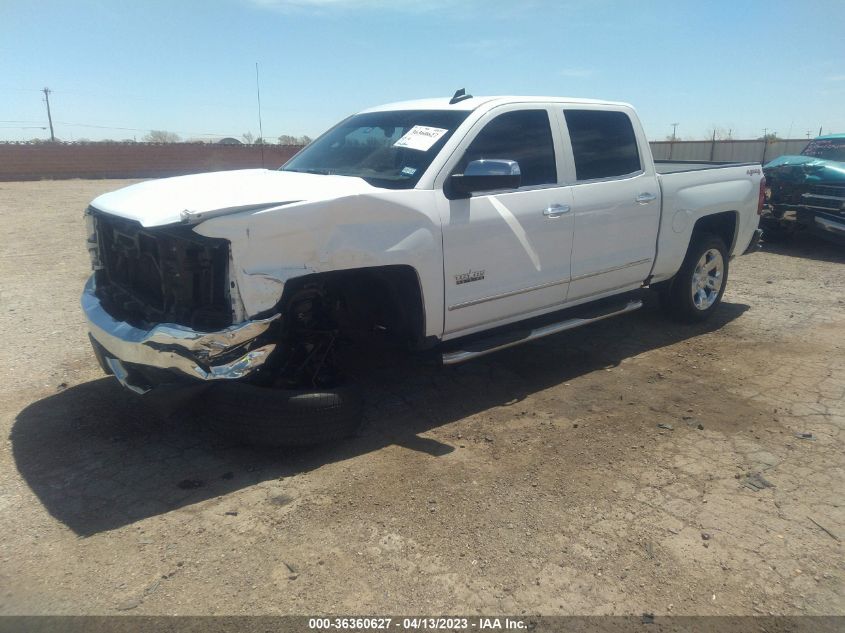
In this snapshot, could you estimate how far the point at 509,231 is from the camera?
14.0 ft

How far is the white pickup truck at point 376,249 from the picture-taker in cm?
326

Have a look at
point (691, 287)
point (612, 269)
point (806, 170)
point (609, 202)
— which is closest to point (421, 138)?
point (609, 202)

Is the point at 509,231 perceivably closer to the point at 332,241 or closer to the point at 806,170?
the point at 332,241

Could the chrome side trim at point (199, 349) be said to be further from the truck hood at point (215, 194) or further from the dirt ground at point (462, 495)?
the dirt ground at point (462, 495)

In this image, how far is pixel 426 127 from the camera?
4.38 metres

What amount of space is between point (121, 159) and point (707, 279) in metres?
35.9

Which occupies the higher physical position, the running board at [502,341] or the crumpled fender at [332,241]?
the crumpled fender at [332,241]

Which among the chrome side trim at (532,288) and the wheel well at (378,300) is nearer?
the wheel well at (378,300)

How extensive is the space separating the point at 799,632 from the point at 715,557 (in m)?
0.46

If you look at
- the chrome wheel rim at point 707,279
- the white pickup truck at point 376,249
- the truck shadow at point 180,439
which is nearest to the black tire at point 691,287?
the chrome wheel rim at point 707,279

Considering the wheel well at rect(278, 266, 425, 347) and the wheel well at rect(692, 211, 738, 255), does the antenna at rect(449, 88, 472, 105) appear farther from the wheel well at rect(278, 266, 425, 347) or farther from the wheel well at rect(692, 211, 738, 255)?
the wheel well at rect(692, 211, 738, 255)

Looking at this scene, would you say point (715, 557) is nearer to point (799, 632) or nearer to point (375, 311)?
point (799, 632)

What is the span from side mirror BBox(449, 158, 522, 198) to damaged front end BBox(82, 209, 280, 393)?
1.46m

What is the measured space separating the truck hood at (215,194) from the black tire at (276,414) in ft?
3.16
